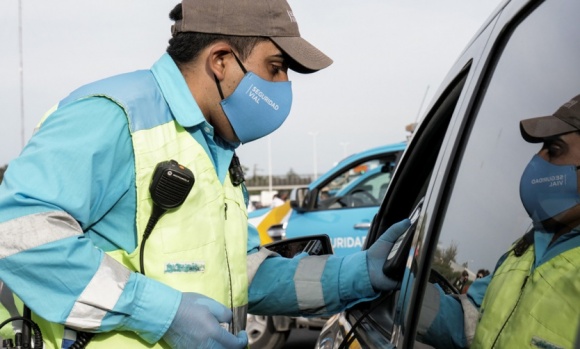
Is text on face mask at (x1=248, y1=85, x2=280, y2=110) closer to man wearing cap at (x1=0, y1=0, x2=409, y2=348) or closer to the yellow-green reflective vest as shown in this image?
man wearing cap at (x1=0, y1=0, x2=409, y2=348)

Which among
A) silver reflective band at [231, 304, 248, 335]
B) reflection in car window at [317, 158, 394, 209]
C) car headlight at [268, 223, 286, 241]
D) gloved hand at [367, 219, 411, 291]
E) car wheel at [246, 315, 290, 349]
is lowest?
car wheel at [246, 315, 290, 349]

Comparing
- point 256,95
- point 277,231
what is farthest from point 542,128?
point 277,231

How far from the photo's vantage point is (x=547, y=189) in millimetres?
1286

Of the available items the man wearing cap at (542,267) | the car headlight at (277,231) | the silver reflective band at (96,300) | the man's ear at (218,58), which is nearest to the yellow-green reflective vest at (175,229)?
the silver reflective band at (96,300)

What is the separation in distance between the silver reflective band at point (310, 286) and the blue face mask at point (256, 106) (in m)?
0.43

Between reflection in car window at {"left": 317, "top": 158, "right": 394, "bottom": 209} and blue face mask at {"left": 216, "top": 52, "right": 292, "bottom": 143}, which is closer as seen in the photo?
blue face mask at {"left": 216, "top": 52, "right": 292, "bottom": 143}

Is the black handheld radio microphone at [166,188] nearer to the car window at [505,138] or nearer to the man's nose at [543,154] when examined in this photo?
the car window at [505,138]

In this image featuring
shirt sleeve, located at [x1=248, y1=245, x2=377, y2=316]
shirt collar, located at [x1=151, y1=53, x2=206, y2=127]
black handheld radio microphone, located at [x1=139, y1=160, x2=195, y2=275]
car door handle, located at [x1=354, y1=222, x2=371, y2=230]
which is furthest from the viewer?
car door handle, located at [x1=354, y1=222, x2=371, y2=230]

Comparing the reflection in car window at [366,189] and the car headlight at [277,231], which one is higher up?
the reflection in car window at [366,189]

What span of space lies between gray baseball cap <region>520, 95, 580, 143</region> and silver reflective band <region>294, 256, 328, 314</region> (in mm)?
1208

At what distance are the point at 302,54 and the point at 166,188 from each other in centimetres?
59

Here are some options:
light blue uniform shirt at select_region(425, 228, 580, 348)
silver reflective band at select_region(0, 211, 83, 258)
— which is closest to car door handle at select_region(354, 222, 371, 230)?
silver reflective band at select_region(0, 211, 83, 258)

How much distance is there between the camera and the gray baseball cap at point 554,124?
124 centimetres

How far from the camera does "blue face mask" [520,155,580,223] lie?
4.02 ft
